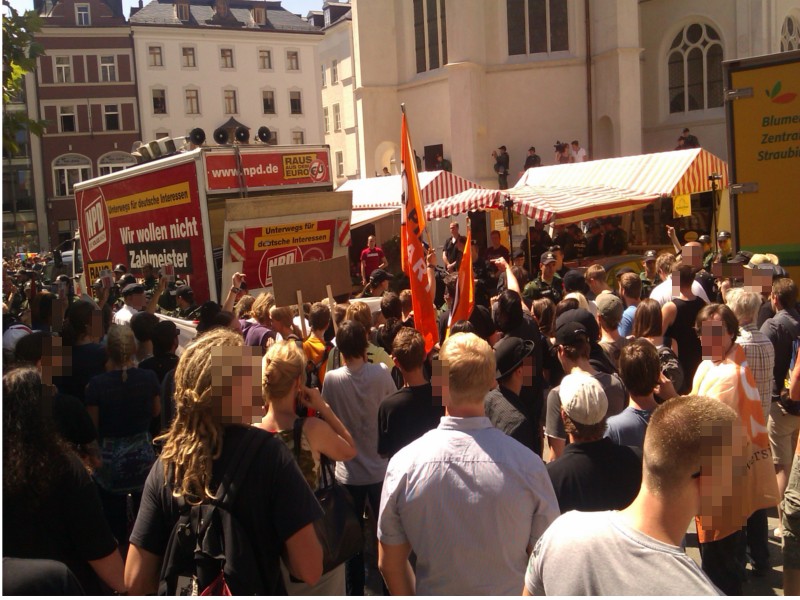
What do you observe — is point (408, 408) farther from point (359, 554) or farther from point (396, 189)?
point (396, 189)

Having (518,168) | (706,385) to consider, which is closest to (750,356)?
(706,385)

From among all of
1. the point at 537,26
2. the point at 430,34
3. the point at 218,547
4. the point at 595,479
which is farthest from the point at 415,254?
the point at 430,34

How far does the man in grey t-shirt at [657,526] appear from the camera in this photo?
2.08 meters

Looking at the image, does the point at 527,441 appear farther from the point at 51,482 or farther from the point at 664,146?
the point at 664,146

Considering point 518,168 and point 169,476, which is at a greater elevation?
point 518,168

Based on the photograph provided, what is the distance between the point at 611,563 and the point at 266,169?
9.60 m

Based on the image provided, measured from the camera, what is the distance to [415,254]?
6668 mm

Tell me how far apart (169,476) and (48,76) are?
180ft

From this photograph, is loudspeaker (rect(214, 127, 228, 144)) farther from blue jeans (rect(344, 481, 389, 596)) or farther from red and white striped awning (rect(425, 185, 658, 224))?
blue jeans (rect(344, 481, 389, 596))

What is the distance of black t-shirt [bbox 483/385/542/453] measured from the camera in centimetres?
428

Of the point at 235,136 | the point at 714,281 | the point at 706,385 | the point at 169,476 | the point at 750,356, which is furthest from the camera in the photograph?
the point at 235,136

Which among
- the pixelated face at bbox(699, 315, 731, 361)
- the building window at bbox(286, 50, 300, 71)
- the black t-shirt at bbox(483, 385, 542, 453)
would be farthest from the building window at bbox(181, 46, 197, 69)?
the pixelated face at bbox(699, 315, 731, 361)

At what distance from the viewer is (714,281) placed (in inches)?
341

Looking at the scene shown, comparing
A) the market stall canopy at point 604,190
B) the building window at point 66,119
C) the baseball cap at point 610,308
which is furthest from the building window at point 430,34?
the building window at point 66,119
